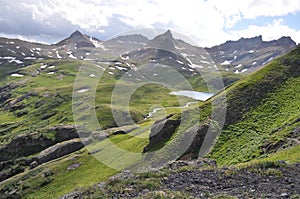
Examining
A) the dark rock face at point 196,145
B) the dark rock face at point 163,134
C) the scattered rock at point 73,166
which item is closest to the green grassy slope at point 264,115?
the dark rock face at point 196,145

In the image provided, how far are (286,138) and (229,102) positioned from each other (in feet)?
76.7

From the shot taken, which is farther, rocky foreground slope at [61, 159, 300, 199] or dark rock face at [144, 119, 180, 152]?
dark rock face at [144, 119, 180, 152]

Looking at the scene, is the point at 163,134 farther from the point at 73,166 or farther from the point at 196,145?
the point at 73,166

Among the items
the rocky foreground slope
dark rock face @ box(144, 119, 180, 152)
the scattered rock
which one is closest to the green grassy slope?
the rocky foreground slope

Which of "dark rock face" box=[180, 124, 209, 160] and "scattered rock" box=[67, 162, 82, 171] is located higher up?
"dark rock face" box=[180, 124, 209, 160]

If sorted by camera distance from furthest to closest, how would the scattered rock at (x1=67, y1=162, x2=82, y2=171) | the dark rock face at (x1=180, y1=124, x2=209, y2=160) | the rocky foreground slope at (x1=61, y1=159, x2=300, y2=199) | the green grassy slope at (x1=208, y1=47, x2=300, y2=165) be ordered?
the scattered rock at (x1=67, y1=162, x2=82, y2=171) < the dark rock face at (x1=180, y1=124, x2=209, y2=160) < the green grassy slope at (x1=208, y1=47, x2=300, y2=165) < the rocky foreground slope at (x1=61, y1=159, x2=300, y2=199)

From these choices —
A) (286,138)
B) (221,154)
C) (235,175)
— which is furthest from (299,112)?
(235,175)

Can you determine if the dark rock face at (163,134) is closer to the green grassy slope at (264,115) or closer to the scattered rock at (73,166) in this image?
the green grassy slope at (264,115)

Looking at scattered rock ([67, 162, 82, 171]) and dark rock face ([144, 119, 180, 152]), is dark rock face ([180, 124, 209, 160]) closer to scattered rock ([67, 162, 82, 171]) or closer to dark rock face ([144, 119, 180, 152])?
dark rock face ([144, 119, 180, 152])

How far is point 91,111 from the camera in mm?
191000

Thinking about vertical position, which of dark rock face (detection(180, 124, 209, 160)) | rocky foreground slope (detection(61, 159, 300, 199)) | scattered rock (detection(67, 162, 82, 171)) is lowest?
scattered rock (detection(67, 162, 82, 171))

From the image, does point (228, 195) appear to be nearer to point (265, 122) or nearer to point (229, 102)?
point (265, 122)

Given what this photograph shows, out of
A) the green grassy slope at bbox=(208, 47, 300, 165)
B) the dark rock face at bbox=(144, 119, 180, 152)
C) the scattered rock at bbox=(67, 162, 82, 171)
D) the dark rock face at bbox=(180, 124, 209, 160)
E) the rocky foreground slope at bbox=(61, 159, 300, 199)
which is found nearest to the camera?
the rocky foreground slope at bbox=(61, 159, 300, 199)

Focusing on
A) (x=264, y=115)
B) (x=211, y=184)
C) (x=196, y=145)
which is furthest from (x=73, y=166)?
(x=211, y=184)
